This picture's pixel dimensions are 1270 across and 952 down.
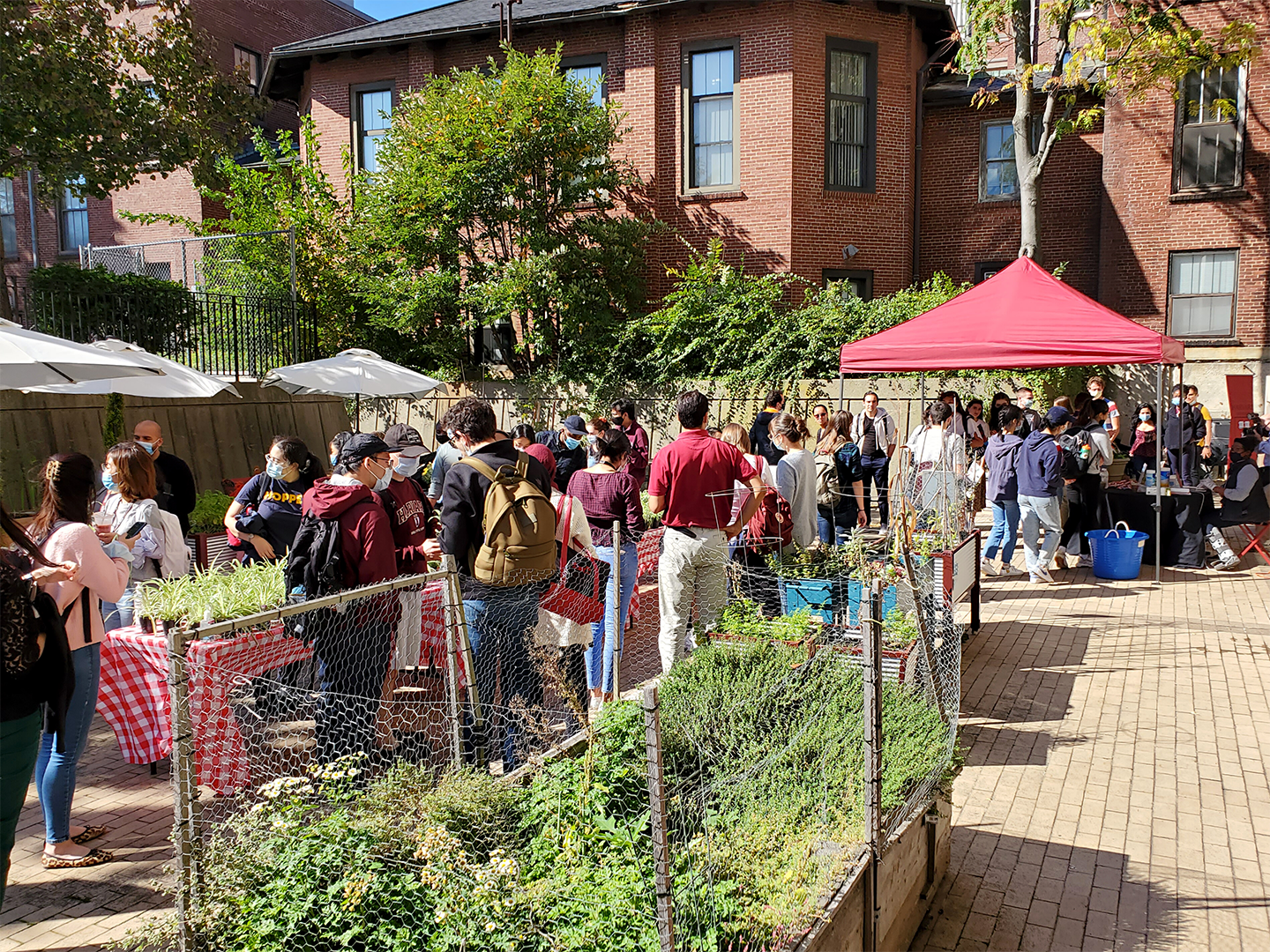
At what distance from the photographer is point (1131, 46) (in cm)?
1742

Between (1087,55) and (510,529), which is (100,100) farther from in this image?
(1087,55)

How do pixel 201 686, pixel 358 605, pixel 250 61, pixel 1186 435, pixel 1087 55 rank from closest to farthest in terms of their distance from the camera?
pixel 201 686
pixel 358 605
pixel 1186 435
pixel 1087 55
pixel 250 61

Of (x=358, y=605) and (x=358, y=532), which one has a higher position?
(x=358, y=532)

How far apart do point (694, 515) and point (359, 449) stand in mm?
2210

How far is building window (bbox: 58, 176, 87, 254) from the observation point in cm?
2892

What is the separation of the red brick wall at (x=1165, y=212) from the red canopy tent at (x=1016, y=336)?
1256 centimetres

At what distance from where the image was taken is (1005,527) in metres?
11.6

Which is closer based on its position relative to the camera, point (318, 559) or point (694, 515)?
point (318, 559)

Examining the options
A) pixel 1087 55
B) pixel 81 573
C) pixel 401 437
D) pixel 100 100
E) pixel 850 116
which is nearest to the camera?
pixel 81 573

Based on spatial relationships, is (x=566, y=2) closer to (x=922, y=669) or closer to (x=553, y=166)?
(x=553, y=166)

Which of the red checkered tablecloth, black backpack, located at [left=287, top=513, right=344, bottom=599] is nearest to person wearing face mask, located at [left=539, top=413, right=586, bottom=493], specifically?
the red checkered tablecloth

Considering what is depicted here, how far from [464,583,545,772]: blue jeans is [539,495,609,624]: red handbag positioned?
37 centimetres

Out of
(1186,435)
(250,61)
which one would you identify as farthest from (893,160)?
(250,61)

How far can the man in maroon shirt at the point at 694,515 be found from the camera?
648 cm
